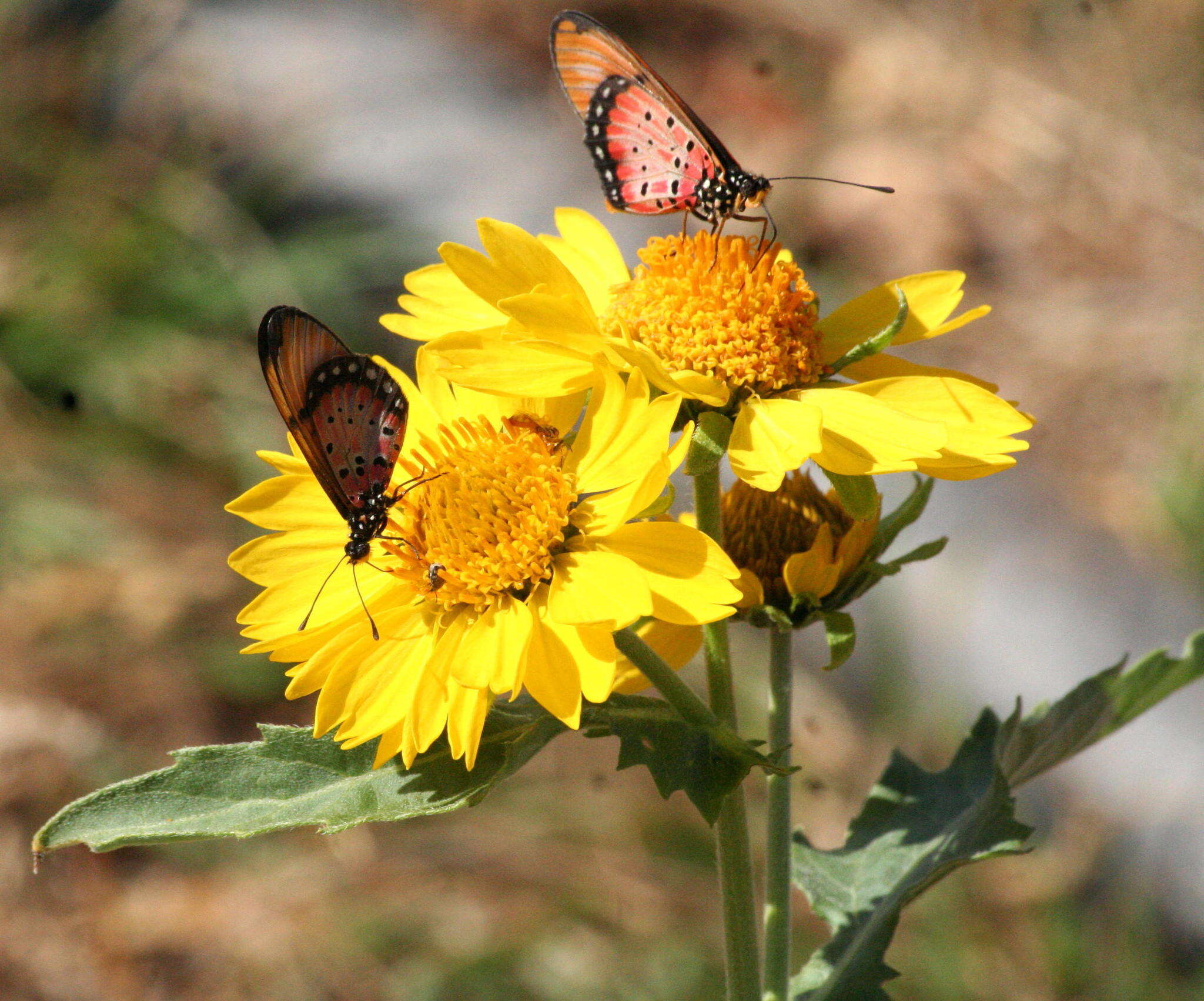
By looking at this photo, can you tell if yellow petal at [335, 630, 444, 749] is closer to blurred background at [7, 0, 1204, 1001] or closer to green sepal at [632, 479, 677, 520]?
green sepal at [632, 479, 677, 520]

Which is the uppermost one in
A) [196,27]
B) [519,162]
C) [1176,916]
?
[196,27]

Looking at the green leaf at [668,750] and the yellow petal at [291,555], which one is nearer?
the green leaf at [668,750]

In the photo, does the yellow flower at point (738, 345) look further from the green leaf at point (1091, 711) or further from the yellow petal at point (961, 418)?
the green leaf at point (1091, 711)

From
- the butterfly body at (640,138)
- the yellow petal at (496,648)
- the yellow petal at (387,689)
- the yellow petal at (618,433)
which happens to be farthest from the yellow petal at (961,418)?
the yellow petal at (387,689)

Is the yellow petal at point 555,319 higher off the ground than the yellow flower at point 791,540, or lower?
higher

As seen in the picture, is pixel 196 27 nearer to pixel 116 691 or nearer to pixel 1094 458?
pixel 116 691

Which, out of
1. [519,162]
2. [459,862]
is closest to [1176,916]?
[459,862]

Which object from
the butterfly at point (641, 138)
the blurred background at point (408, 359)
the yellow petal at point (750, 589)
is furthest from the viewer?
the blurred background at point (408, 359)
